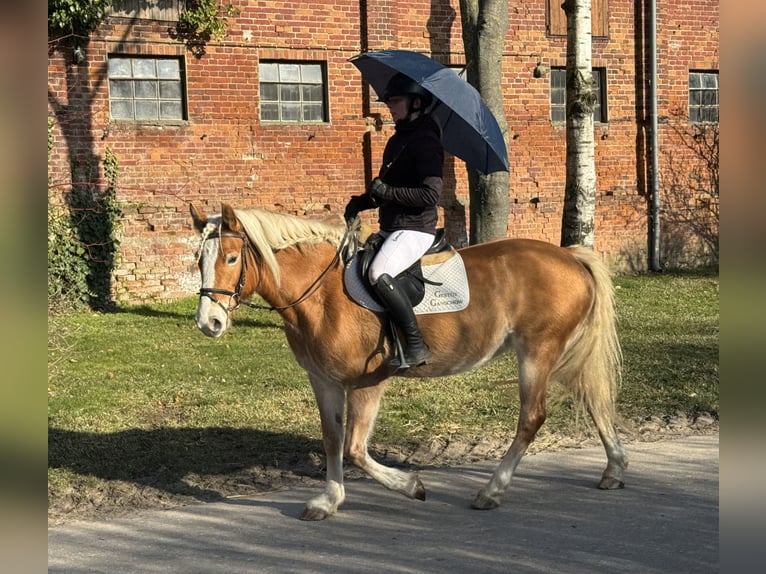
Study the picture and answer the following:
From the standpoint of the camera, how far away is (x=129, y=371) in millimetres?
10953

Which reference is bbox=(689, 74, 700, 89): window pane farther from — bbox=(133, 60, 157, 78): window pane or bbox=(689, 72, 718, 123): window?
bbox=(133, 60, 157, 78): window pane

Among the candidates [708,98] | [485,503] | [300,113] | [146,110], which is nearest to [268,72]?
[300,113]

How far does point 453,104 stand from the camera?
606cm

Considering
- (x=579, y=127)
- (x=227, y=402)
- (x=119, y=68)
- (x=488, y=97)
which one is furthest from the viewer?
(x=119, y=68)

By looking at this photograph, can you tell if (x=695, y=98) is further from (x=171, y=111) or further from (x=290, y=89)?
(x=171, y=111)

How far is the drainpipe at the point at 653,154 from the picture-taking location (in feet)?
66.2

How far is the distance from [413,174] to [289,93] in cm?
1160

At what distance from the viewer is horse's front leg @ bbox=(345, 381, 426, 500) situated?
20.0 feet

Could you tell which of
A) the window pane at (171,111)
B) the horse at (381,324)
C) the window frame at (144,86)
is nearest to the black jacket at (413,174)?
the horse at (381,324)

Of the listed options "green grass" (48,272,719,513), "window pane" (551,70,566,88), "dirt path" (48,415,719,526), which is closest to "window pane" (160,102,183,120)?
"green grass" (48,272,719,513)

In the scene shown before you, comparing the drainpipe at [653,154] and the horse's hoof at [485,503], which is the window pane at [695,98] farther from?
the horse's hoof at [485,503]

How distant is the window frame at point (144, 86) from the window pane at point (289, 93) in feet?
5.99

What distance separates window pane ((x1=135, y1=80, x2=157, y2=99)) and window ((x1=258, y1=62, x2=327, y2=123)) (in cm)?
196

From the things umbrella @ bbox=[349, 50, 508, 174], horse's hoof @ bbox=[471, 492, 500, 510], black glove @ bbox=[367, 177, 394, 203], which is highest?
umbrella @ bbox=[349, 50, 508, 174]
